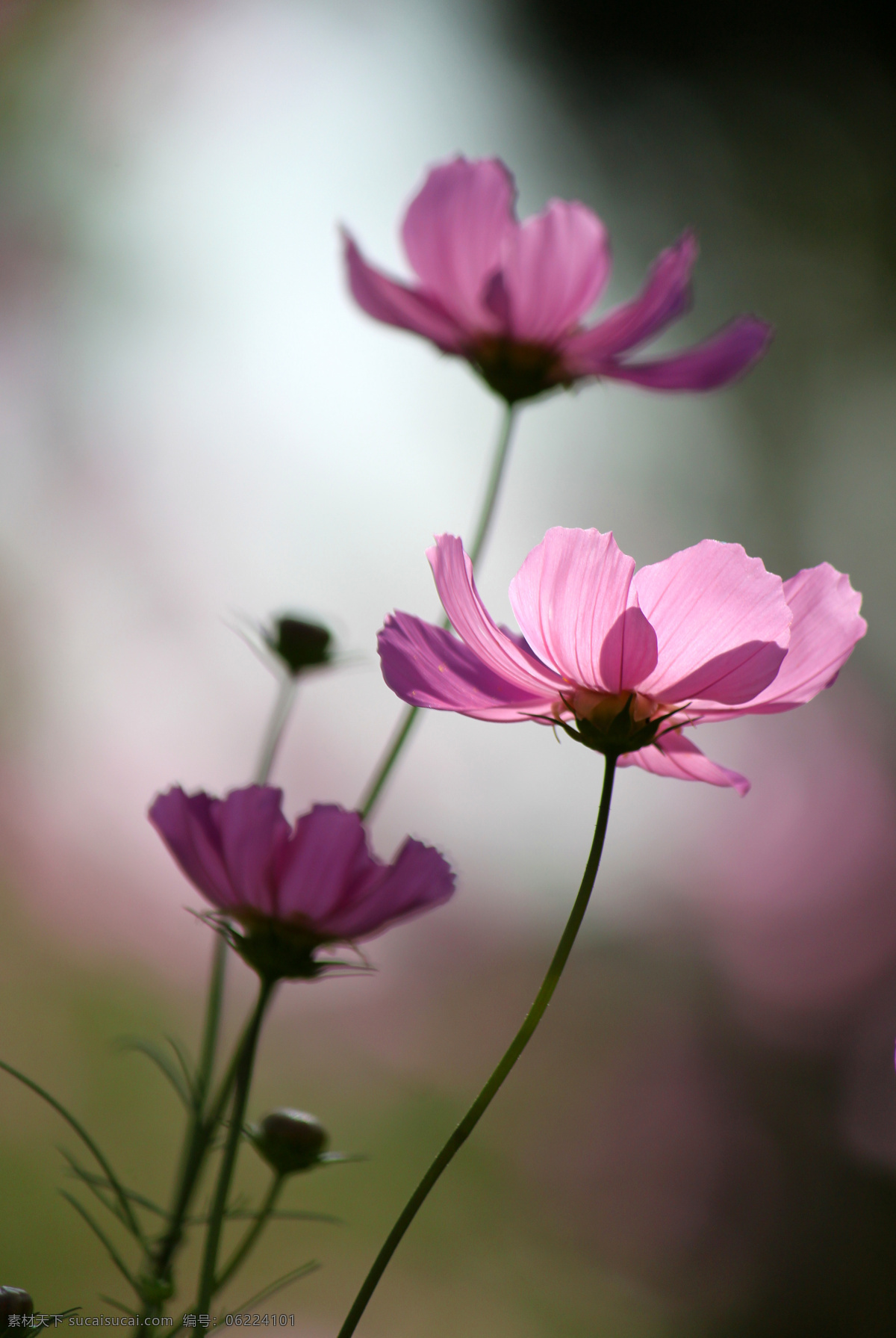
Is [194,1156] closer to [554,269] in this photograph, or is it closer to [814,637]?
[814,637]

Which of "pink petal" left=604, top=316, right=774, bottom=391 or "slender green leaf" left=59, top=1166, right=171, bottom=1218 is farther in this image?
"pink petal" left=604, top=316, right=774, bottom=391

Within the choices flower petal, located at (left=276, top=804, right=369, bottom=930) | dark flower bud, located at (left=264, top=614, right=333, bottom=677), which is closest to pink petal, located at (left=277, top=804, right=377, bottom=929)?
flower petal, located at (left=276, top=804, right=369, bottom=930)

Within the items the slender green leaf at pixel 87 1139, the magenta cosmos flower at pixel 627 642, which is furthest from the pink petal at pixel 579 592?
the slender green leaf at pixel 87 1139

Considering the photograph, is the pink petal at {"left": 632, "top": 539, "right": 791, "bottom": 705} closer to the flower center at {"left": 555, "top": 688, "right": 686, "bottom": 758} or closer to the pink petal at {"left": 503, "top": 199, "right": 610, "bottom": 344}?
the flower center at {"left": 555, "top": 688, "right": 686, "bottom": 758}

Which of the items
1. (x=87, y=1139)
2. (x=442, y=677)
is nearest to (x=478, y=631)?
(x=442, y=677)

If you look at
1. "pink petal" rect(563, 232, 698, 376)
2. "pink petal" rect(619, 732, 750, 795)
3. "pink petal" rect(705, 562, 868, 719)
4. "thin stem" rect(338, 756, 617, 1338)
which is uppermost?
"pink petal" rect(563, 232, 698, 376)

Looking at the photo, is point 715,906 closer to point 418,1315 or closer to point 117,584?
point 418,1315

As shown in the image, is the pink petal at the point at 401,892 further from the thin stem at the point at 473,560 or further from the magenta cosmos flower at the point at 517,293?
the magenta cosmos flower at the point at 517,293
